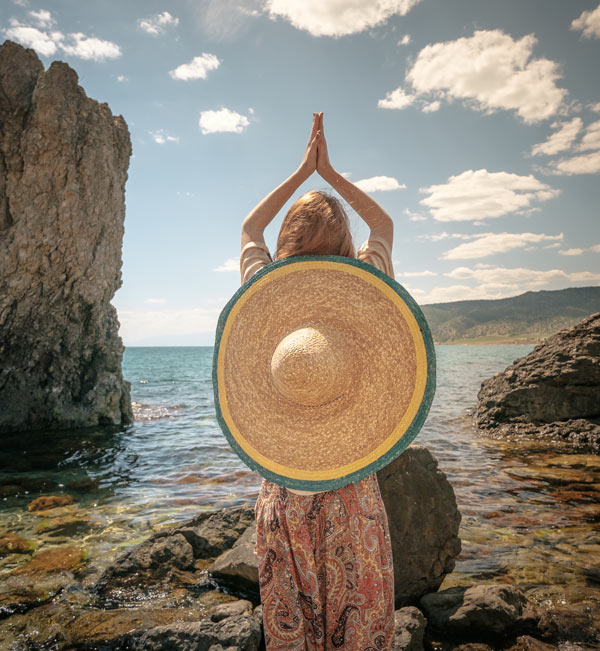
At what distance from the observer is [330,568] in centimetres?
180

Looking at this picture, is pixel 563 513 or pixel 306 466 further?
pixel 563 513

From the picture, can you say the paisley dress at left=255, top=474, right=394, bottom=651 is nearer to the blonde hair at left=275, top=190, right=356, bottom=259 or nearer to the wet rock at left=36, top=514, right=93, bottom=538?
the blonde hair at left=275, top=190, right=356, bottom=259

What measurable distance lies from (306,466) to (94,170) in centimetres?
1347

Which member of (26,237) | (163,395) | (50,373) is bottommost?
(163,395)

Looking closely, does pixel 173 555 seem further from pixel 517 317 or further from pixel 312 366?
pixel 517 317

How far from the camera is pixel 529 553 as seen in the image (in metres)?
4.17

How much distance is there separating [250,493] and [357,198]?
18.5 feet

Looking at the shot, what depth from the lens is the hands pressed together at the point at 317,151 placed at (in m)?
1.93

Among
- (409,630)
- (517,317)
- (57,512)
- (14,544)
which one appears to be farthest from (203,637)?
(517,317)

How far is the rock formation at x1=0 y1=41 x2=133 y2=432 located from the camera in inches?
424

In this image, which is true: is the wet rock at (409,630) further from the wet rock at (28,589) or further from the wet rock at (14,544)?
the wet rock at (14,544)

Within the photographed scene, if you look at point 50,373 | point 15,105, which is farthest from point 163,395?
point 15,105

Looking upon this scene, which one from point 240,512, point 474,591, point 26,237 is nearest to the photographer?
point 474,591

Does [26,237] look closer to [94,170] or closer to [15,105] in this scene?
[94,170]
